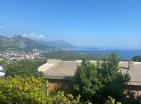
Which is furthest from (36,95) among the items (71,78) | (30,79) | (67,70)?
(67,70)

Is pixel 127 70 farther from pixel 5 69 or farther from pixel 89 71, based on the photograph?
pixel 5 69

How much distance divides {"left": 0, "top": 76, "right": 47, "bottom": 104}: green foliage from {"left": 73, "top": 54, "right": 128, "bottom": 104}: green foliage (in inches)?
269

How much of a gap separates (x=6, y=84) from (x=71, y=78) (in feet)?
30.7

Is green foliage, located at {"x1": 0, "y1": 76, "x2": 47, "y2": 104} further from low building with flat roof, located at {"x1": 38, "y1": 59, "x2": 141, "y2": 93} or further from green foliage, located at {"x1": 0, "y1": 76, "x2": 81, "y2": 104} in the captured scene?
low building with flat roof, located at {"x1": 38, "y1": 59, "x2": 141, "y2": 93}

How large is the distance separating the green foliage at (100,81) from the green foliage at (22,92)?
6837 millimetres

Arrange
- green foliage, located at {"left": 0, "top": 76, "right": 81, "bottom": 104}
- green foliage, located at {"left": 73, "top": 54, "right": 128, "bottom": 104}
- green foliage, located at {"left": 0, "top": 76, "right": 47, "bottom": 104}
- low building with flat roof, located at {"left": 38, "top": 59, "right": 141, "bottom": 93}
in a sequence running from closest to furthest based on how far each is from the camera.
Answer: green foliage, located at {"left": 0, "top": 76, "right": 81, "bottom": 104} → green foliage, located at {"left": 0, "top": 76, "right": 47, "bottom": 104} → green foliage, located at {"left": 73, "top": 54, "right": 128, "bottom": 104} → low building with flat roof, located at {"left": 38, "top": 59, "right": 141, "bottom": 93}

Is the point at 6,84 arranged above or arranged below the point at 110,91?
above

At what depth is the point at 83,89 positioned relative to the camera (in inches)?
757

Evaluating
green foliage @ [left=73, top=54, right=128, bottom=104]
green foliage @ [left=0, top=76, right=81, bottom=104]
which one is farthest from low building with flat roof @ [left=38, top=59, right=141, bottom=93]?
green foliage @ [left=0, top=76, right=81, bottom=104]

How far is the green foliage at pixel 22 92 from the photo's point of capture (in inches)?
430

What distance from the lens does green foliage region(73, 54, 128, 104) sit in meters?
19.0

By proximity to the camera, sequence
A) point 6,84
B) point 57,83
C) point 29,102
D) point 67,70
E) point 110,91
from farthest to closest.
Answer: point 67,70, point 57,83, point 110,91, point 6,84, point 29,102

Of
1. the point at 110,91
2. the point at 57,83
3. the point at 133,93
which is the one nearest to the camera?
the point at 110,91

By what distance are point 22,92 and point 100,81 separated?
27.2ft
